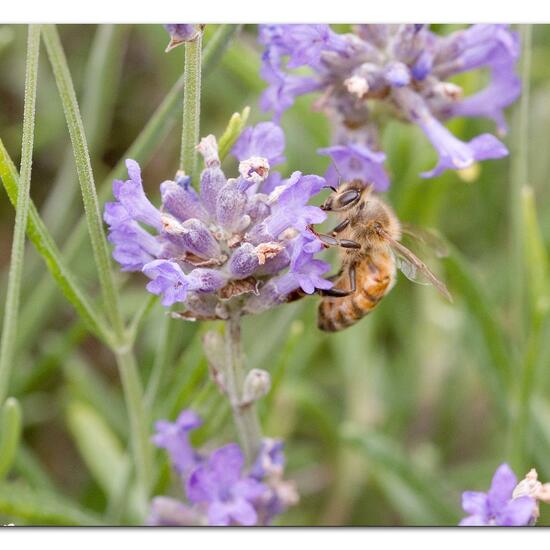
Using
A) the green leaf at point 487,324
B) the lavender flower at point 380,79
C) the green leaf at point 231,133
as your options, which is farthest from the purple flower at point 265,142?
the green leaf at point 487,324

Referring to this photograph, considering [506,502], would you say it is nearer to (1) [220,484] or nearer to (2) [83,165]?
(1) [220,484]
